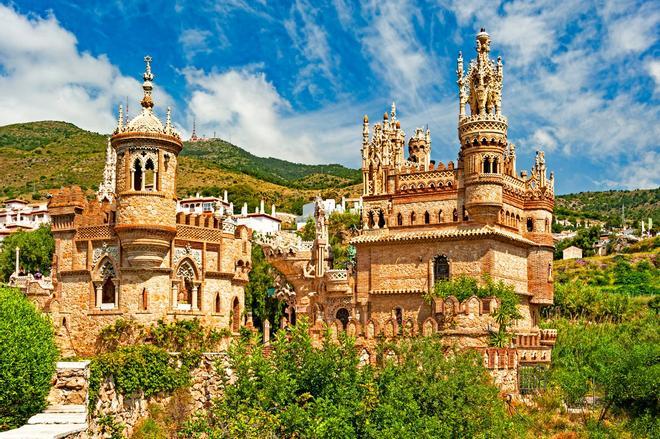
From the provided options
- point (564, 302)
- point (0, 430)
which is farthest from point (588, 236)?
point (0, 430)

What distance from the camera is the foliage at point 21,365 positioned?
20.7m

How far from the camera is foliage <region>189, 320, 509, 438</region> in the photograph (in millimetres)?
23984

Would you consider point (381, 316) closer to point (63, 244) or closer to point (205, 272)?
point (205, 272)

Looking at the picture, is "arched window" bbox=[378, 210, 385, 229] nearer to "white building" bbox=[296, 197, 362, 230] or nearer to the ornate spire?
the ornate spire

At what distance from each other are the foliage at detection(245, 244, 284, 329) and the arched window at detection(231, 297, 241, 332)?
12517mm

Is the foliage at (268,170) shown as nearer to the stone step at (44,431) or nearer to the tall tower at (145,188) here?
the tall tower at (145,188)

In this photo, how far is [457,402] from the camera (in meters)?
26.9

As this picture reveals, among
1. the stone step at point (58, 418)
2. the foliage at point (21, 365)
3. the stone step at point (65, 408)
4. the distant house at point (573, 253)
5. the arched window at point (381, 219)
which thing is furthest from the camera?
the distant house at point (573, 253)

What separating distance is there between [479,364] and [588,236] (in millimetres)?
83929

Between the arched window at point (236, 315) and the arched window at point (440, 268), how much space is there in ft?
34.1

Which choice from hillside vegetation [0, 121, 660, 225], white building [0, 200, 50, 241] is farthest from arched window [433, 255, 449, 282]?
hillside vegetation [0, 121, 660, 225]

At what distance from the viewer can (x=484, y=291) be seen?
3938 centimetres

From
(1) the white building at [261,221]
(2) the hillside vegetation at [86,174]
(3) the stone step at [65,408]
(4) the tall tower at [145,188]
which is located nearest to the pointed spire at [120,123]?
(4) the tall tower at [145,188]

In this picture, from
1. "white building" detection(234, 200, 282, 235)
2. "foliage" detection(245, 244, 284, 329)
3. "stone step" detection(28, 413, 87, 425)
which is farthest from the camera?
"white building" detection(234, 200, 282, 235)
